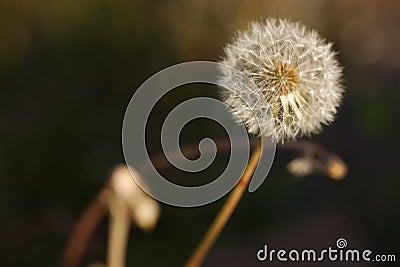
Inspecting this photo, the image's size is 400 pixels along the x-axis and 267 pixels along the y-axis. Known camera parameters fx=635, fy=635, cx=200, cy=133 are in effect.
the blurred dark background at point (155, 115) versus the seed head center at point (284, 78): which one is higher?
the blurred dark background at point (155, 115)

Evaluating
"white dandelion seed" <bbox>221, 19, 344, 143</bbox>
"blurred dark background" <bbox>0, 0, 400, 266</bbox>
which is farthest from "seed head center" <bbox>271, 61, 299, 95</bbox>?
"blurred dark background" <bbox>0, 0, 400, 266</bbox>

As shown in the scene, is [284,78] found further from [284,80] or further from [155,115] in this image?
[155,115]

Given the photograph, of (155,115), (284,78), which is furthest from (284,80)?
(155,115)

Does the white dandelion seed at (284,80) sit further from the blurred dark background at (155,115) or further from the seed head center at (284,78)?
the blurred dark background at (155,115)

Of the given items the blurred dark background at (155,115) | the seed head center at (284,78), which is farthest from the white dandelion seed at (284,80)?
the blurred dark background at (155,115)

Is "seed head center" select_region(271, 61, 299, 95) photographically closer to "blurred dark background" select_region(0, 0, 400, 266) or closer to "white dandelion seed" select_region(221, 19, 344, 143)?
"white dandelion seed" select_region(221, 19, 344, 143)

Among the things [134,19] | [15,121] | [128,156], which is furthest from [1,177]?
[134,19]

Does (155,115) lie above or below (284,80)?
above
